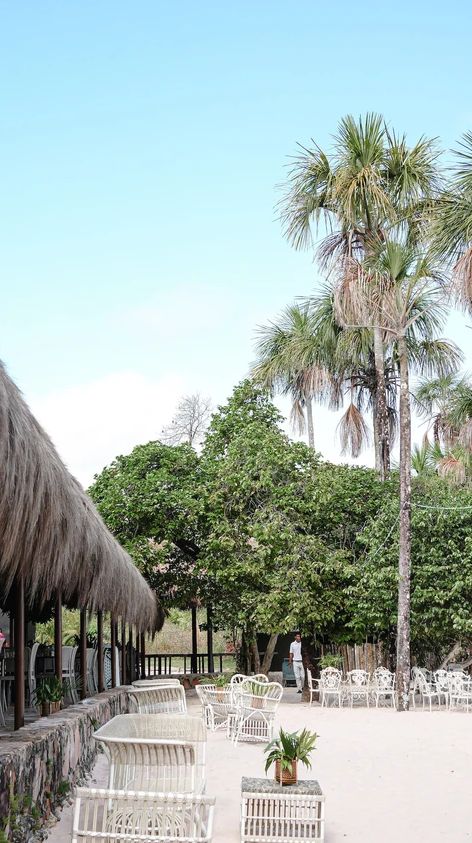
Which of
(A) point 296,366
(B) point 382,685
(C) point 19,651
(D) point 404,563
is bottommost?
(B) point 382,685

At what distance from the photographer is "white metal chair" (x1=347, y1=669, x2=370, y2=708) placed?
58.1ft

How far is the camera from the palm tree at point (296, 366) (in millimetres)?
24469

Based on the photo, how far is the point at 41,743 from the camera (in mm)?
6195

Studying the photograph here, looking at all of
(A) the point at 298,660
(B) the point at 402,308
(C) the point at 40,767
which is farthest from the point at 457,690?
(C) the point at 40,767

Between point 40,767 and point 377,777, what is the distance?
13.7 ft

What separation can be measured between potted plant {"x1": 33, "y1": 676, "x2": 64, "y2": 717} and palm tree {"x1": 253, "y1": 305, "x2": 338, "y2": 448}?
1649 centimetres

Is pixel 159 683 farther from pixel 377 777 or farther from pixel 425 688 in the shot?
pixel 425 688

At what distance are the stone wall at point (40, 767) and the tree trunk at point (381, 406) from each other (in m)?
13.6

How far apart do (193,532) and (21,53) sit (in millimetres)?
11589

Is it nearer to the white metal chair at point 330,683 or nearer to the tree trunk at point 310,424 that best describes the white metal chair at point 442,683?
the white metal chair at point 330,683

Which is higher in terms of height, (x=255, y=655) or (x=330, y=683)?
(x=255, y=655)

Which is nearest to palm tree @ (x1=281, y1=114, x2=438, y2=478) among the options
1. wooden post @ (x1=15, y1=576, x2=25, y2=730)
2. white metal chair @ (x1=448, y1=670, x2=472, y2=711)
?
white metal chair @ (x1=448, y1=670, x2=472, y2=711)

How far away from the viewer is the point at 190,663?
29.9m

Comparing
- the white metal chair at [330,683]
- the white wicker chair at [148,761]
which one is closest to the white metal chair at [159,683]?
the white metal chair at [330,683]
